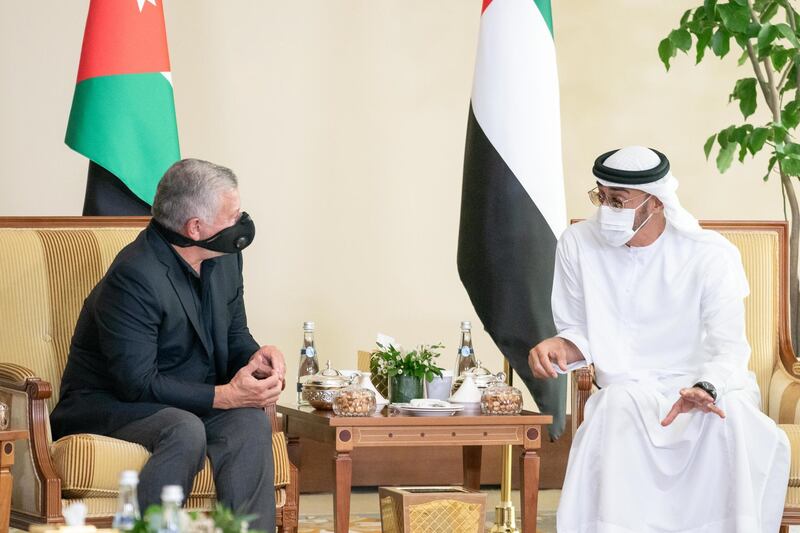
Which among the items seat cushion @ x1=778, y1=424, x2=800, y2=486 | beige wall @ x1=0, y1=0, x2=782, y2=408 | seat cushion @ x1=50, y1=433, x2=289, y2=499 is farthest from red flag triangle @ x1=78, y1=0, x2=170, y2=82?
seat cushion @ x1=778, y1=424, x2=800, y2=486

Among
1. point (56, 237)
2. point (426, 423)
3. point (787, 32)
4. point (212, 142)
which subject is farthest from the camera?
point (212, 142)

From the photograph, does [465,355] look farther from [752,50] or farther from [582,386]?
[752,50]

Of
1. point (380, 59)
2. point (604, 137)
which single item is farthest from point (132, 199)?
point (604, 137)

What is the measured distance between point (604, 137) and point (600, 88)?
23 cm

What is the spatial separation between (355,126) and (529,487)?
232cm

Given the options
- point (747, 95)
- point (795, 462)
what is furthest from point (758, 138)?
point (795, 462)

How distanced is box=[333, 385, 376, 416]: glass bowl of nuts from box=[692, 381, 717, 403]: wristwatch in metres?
0.92

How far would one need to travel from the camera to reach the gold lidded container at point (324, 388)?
340cm

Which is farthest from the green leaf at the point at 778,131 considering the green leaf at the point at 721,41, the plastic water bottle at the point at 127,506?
the plastic water bottle at the point at 127,506

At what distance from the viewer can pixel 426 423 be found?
320 cm

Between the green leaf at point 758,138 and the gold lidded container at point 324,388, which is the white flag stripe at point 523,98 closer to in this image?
the green leaf at point 758,138

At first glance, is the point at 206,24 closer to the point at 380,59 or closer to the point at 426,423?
the point at 380,59

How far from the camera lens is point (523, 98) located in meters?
4.22

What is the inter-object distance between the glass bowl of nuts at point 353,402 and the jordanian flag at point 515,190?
105 centimetres
